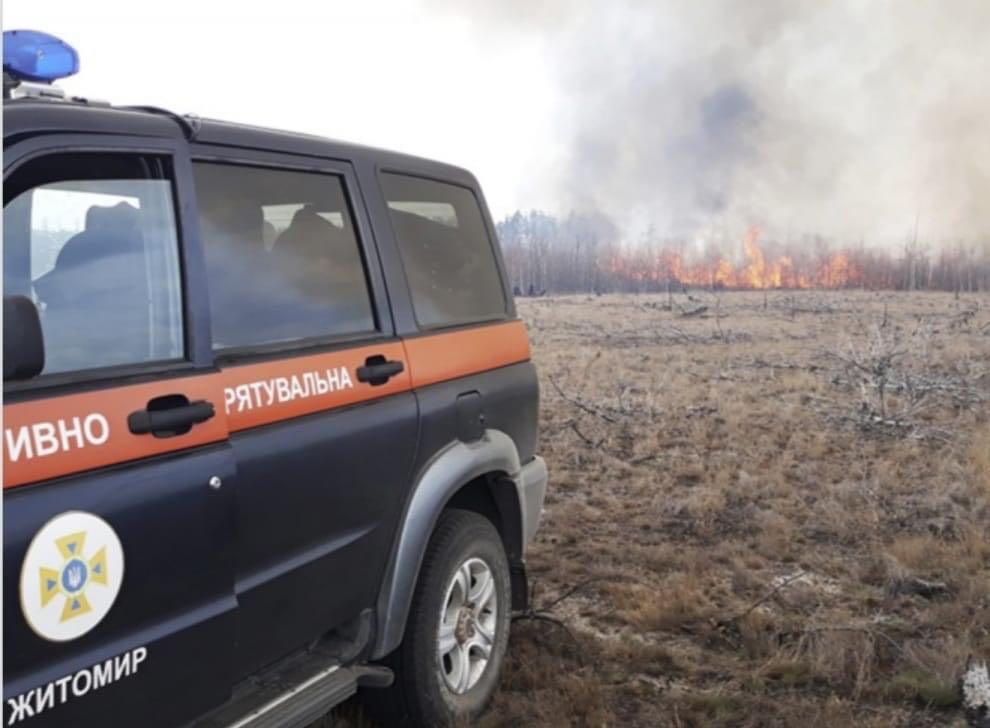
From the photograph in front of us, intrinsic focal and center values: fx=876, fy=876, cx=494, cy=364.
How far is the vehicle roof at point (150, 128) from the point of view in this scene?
1971 mm

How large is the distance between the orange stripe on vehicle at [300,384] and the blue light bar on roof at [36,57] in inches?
34.4

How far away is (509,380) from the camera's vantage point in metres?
3.84

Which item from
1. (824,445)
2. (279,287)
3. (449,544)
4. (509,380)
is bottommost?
(824,445)

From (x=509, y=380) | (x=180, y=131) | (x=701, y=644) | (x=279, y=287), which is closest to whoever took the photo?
(x=180, y=131)

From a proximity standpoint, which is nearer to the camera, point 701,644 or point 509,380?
point 509,380

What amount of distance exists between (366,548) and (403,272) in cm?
101

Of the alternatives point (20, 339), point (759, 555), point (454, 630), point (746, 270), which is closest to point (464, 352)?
point (454, 630)

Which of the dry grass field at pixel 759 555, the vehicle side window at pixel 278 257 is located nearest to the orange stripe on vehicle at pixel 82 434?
the vehicle side window at pixel 278 257

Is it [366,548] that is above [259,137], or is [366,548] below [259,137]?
below

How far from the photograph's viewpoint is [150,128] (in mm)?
2293

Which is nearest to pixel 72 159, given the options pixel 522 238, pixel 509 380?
pixel 509 380

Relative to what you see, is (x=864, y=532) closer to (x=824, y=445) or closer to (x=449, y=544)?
(x=824, y=445)

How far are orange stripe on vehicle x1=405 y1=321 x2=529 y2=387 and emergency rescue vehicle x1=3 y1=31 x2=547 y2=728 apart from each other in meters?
0.02

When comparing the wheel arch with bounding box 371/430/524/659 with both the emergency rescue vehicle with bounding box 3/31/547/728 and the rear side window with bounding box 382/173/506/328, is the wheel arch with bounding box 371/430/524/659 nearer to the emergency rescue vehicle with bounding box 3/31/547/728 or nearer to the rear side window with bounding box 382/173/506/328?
the emergency rescue vehicle with bounding box 3/31/547/728
